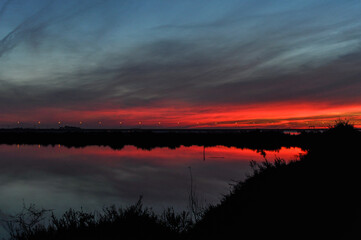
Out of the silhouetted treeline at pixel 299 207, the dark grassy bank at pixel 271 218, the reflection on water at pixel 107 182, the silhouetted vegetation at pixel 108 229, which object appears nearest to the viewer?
the silhouetted treeline at pixel 299 207

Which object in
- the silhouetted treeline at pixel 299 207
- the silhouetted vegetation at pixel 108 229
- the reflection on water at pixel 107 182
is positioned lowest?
the reflection on water at pixel 107 182

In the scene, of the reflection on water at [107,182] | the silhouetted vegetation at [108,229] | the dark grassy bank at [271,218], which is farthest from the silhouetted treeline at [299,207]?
the reflection on water at [107,182]

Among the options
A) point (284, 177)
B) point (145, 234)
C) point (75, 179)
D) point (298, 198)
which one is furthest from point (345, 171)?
point (75, 179)

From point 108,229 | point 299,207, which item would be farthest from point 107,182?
point 299,207

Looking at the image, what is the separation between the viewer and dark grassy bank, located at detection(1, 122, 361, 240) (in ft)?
23.8

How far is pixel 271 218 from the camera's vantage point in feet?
26.5

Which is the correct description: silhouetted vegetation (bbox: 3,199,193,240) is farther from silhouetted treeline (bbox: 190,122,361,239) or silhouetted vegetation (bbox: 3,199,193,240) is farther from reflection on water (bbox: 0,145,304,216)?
reflection on water (bbox: 0,145,304,216)

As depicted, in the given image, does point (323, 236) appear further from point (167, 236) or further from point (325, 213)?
point (167, 236)

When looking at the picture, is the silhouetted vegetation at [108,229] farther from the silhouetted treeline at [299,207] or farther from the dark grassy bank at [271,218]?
the silhouetted treeline at [299,207]

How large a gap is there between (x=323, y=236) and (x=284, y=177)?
217 inches

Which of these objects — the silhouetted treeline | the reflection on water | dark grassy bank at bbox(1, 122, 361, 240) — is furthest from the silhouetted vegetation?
the reflection on water

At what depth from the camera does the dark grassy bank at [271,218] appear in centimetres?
726

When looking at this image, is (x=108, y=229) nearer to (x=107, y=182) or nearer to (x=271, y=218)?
(x=271, y=218)

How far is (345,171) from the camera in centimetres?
1143
